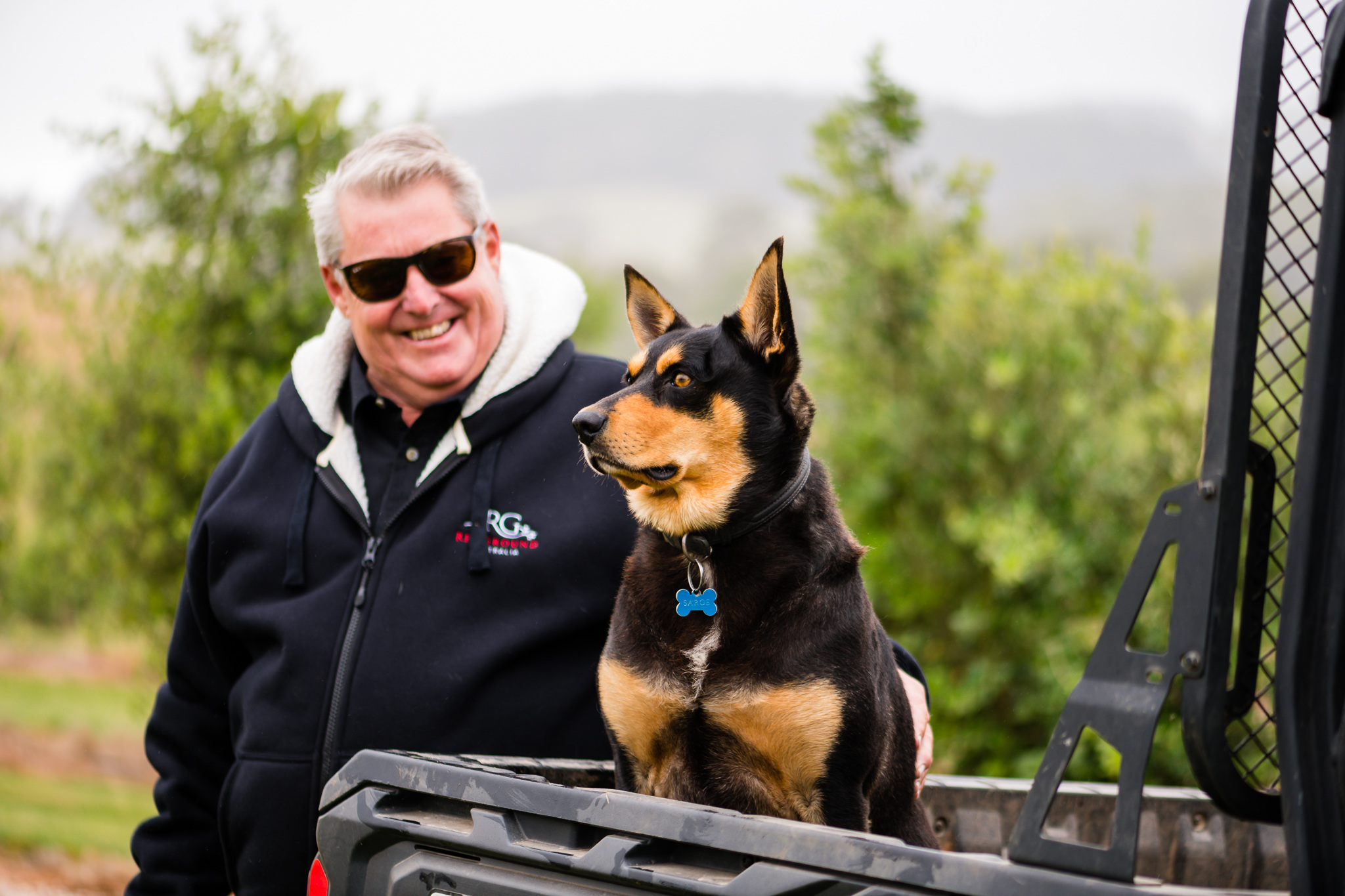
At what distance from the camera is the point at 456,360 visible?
293cm

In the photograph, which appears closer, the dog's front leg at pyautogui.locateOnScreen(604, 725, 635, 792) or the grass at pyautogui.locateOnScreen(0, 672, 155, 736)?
the dog's front leg at pyautogui.locateOnScreen(604, 725, 635, 792)

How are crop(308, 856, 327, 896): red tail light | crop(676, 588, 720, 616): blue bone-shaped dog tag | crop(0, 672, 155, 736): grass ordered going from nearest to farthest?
crop(308, 856, 327, 896): red tail light < crop(676, 588, 720, 616): blue bone-shaped dog tag < crop(0, 672, 155, 736): grass

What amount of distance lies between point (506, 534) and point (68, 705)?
9933 millimetres

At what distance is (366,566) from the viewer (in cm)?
275

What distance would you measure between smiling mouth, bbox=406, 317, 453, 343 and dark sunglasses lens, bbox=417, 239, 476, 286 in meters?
0.11

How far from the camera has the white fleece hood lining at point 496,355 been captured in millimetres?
2914

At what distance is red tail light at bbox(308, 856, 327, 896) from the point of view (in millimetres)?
1821

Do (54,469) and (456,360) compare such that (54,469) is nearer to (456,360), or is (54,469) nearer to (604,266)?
(456,360)

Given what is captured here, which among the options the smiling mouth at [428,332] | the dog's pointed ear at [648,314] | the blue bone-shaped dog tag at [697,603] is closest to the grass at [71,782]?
the smiling mouth at [428,332]

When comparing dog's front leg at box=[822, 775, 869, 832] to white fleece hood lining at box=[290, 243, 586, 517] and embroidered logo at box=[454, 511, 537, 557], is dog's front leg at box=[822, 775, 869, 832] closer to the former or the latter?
embroidered logo at box=[454, 511, 537, 557]

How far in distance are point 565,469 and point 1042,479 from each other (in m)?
3.16

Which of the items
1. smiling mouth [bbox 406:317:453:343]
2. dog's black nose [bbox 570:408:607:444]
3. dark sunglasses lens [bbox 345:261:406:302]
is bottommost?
dog's black nose [bbox 570:408:607:444]

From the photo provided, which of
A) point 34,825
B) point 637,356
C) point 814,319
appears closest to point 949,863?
point 637,356

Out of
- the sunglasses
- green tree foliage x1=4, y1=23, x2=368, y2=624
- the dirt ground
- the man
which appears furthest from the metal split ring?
the dirt ground
